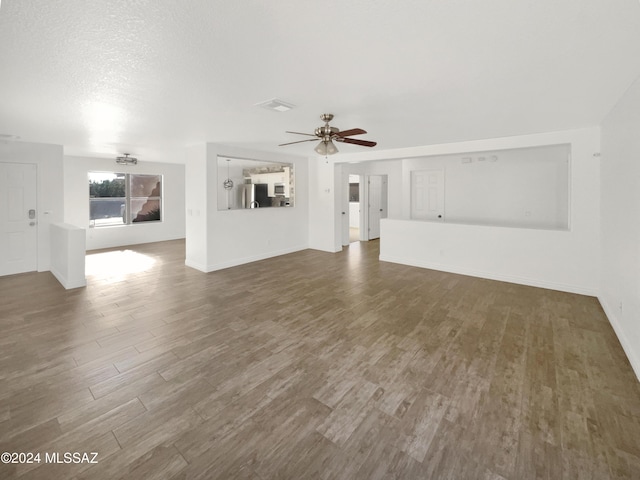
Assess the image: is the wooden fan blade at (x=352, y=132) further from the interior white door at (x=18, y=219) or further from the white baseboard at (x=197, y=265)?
the interior white door at (x=18, y=219)

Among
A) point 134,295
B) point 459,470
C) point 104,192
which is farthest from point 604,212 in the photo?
point 104,192

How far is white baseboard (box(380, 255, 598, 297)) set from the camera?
459cm

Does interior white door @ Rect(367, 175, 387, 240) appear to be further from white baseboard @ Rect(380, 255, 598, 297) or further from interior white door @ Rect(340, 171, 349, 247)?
white baseboard @ Rect(380, 255, 598, 297)

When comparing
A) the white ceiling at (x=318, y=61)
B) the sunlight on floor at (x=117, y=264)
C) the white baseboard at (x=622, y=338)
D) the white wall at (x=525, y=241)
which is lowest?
the white baseboard at (x=622, y=338)

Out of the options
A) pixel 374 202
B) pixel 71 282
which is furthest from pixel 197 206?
pixel 374 202

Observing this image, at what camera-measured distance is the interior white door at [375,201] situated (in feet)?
30.8

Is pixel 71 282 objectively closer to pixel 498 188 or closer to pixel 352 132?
pixel 352 132

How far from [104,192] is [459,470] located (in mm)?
9909

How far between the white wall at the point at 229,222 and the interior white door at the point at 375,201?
254 centimetres

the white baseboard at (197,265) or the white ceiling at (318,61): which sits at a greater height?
the white ceiling at (318,61)

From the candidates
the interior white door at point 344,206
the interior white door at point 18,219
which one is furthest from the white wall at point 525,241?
the interior white door at point 18,219

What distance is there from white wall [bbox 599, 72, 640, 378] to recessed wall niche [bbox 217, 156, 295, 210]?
583cm

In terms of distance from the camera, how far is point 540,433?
188 cm

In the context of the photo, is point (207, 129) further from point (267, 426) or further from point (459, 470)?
point (459, 470)
